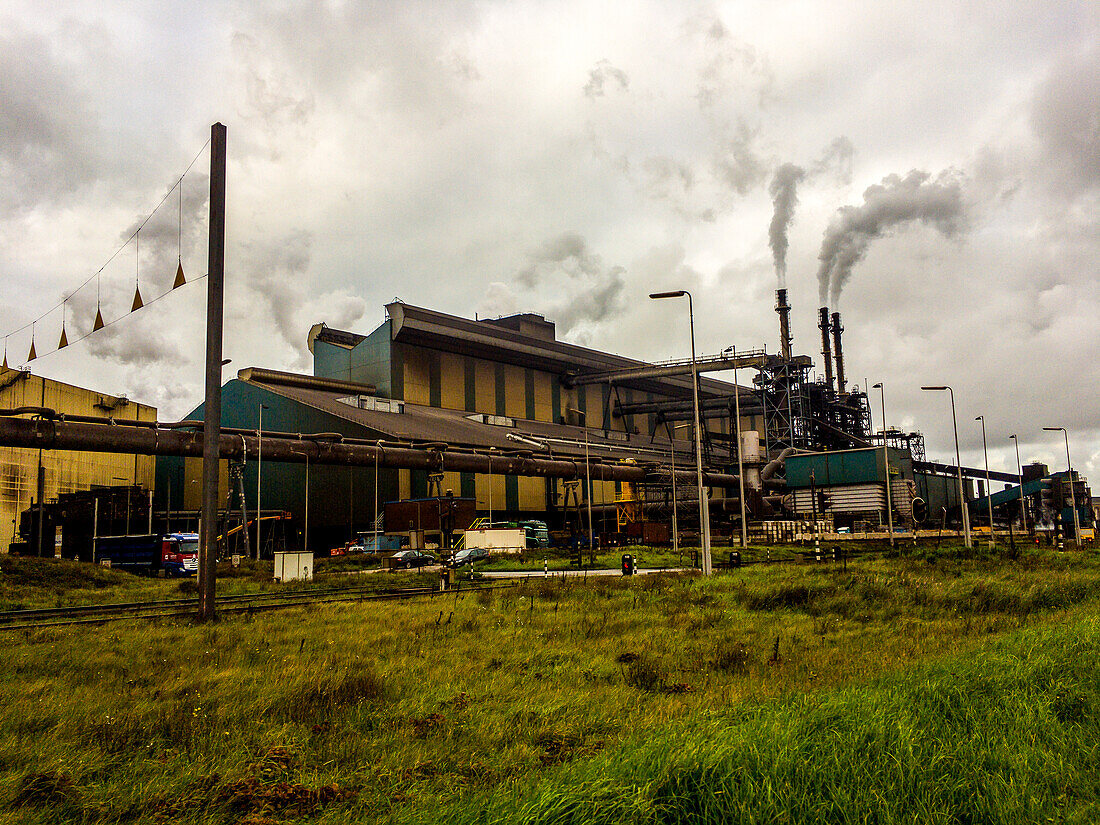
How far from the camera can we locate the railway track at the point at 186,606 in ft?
52.2

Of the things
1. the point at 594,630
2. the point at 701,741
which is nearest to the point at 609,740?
the point at 701,741

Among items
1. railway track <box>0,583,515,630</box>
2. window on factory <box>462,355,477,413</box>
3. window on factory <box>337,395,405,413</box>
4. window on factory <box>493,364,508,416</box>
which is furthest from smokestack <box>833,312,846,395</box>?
railway track <box>0,583,515,630</box>

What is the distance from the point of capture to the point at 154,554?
123 feet

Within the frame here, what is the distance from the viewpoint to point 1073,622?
39.5ft

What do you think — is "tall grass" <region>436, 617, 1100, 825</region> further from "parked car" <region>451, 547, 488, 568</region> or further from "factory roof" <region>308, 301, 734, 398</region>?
"factory roof" <region>308, 301, 734, 398</region>

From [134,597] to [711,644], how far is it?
18.0 meters

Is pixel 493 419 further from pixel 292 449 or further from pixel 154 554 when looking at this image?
pixel 154 554

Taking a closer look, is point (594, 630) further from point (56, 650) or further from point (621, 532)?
point (621, 532)

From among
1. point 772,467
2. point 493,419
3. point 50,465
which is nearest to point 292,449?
point 50,465

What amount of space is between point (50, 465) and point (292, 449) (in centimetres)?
2784

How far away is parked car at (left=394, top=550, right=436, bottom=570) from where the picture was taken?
39469 mm

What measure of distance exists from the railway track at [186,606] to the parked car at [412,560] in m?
15.6

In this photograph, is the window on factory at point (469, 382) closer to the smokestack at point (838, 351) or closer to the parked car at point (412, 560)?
the parked car at point (412, 560)

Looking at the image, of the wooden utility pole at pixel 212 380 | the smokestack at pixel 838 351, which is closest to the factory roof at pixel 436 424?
the smokestack at pixel 838 351
